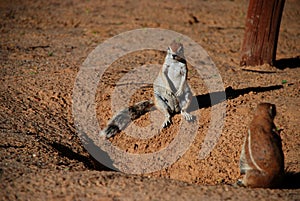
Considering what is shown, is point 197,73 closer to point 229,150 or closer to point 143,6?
point 229,150

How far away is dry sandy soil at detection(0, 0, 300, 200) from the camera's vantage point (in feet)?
15.0

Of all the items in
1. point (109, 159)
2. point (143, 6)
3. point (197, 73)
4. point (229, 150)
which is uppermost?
point (143, 6)

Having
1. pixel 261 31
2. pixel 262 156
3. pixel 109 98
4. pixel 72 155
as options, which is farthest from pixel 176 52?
pixel 261 31

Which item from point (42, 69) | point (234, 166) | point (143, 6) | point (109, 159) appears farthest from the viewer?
point (143, 6)

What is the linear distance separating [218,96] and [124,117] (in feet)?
6.03

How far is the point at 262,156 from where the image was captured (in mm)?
4402

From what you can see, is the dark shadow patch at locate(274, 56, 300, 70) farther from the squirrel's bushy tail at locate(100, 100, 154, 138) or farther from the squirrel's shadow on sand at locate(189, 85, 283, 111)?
the squirrel's bushy tail at locate(100, 100, 154, 138)

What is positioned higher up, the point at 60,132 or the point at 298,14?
the point at 298,14

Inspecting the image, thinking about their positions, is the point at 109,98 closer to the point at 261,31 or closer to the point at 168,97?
the point at 168,97

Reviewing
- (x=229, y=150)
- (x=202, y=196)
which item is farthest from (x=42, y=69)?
(x=202, y=196)

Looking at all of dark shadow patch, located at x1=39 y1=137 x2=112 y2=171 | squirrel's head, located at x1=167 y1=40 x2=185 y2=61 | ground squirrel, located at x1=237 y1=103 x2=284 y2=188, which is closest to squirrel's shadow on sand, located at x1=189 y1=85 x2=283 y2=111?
squirrel's head, located at x1=167 y1=40 x2=185 y2=61

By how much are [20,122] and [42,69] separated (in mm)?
2400

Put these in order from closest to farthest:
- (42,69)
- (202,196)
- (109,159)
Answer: (202,196)
(109,159)
(42,69)

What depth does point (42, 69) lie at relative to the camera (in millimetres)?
8367
